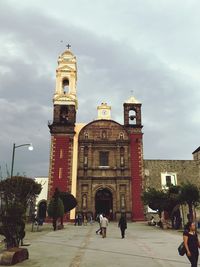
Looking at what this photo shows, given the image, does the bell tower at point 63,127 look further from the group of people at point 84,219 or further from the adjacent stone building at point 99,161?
the group of people at point 84,219

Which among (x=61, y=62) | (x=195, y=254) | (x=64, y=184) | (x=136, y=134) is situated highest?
(x=61, y=62)

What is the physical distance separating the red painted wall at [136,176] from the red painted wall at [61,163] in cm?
850

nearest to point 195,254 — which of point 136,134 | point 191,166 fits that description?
point 136,134

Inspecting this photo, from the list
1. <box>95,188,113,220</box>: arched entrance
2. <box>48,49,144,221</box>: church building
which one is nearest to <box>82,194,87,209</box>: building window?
<box>48,49,144,221</box>: church building

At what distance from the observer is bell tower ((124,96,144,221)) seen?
3928 centimetres

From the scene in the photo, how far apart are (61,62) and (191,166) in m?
25.1

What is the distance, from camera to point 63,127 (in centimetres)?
4231

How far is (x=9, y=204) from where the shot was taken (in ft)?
38.8

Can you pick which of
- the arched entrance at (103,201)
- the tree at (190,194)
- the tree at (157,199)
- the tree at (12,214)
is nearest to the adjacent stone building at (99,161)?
the arched entrance at (103,201)

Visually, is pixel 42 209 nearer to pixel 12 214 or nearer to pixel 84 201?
pixel 84 201

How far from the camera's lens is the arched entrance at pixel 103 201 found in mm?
40406

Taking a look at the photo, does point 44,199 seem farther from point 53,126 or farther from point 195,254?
point 195,254

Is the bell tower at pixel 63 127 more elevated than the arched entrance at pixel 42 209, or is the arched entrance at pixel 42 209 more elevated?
the bell tower at pixel 63 127

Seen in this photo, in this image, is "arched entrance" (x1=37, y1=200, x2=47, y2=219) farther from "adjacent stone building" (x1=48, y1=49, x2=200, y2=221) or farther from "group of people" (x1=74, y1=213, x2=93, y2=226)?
"group of people" (x1=74, y1=213, x2=93, y2=226)
